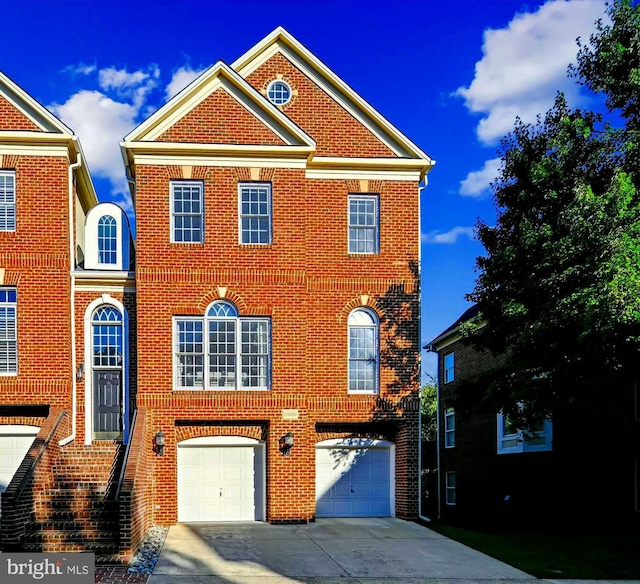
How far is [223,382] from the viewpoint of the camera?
744 inches

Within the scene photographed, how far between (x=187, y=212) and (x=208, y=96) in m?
3.11

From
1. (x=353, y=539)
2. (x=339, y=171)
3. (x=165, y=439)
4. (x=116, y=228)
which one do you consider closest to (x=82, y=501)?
(x=165, y=439)

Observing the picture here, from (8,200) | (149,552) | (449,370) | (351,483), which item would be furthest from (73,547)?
(449,370)

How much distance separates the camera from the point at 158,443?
1803 cm

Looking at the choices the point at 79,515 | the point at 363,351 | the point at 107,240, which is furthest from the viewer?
the point at 363,351

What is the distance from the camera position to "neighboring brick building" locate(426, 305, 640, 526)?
2066 cm

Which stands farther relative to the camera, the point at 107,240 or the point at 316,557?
the point at 107,240

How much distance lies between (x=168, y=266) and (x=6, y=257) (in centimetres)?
407

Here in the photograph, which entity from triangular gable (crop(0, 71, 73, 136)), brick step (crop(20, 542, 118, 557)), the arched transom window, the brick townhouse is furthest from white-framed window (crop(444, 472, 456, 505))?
triangular gable (crop(0, 71, 73, 136))

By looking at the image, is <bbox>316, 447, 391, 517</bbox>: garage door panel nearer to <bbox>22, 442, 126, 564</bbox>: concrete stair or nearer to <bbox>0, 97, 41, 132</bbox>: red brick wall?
<bbox>22, 442, 126, 564</bbox>: concrete stair

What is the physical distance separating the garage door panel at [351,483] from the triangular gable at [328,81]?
8.52 meters

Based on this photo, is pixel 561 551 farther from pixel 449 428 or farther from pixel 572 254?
pixel 449 428

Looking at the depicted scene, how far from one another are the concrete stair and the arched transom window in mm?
2326

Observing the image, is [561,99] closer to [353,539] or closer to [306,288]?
[306,288]
